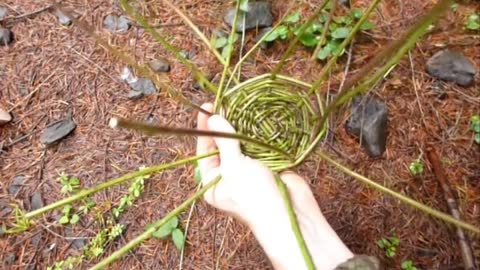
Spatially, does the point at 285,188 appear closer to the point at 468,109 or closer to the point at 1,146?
the point at 468,109

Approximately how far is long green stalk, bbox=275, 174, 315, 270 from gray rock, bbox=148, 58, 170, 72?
0.54 metres

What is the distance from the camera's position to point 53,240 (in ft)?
4.45

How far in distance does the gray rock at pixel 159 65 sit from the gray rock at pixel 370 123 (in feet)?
1.50

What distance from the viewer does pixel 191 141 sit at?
1.37 m

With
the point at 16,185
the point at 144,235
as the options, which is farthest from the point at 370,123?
the point at 16,185

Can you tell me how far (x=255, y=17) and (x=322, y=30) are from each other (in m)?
0.17

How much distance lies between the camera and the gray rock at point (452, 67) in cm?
132

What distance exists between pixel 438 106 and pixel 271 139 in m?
0.49

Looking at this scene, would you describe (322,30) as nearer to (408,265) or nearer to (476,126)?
(476,126)

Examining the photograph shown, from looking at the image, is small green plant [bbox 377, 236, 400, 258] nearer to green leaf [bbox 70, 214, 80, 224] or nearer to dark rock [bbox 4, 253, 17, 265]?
green leaf [bbox 70, 214, 80, 224]

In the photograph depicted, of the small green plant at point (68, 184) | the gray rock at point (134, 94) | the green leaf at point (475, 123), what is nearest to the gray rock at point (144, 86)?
the gray rock at point (134, 94)

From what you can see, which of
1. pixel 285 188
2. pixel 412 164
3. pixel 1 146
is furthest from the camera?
pixel 1 146

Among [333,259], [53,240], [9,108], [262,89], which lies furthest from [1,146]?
[333,259]

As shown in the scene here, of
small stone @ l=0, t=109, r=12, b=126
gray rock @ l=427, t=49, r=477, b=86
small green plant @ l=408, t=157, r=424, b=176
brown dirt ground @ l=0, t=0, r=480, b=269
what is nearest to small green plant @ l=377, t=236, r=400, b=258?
Result: brown dirt ground @ l=0, t=0, r=480, b=269
